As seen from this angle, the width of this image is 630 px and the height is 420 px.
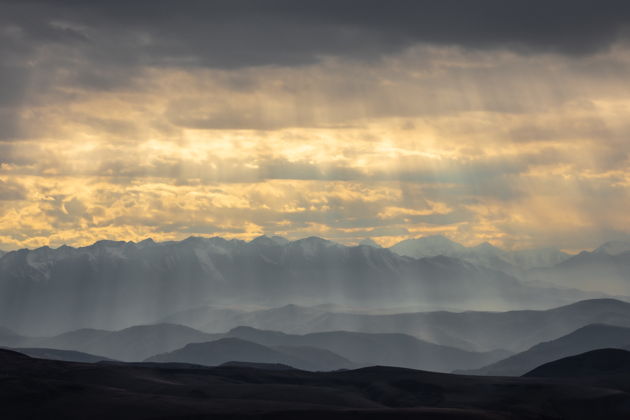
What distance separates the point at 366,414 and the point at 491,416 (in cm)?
2639

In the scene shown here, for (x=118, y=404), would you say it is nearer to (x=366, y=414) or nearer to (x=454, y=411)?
(x=366, y=414)

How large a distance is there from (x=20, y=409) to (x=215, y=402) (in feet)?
133

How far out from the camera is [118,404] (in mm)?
190125

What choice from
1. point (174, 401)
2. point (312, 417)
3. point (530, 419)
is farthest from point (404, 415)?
point (174, 401)

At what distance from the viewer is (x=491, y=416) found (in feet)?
602

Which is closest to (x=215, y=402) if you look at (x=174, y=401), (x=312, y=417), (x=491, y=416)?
(x=174, y=401)

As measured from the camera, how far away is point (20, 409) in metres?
192

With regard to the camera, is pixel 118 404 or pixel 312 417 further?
pixel 118 404

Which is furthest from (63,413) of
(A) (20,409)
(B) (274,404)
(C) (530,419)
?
(C) (530,419)

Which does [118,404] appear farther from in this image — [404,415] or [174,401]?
[404,415]

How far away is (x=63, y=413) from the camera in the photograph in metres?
188

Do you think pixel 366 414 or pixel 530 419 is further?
pixel 530 419

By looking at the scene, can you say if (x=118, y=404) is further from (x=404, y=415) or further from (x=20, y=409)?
(x=404, y=415)

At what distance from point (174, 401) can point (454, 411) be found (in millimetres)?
58394
